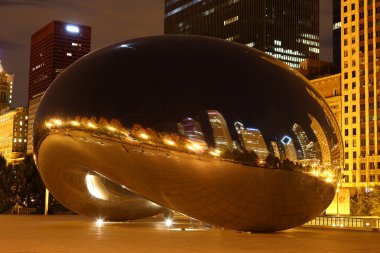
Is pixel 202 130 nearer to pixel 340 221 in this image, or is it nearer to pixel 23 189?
pixel 340 221

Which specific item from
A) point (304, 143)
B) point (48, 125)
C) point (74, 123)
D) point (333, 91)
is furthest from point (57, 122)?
point (333, 91)

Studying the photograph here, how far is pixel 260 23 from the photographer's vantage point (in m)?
164

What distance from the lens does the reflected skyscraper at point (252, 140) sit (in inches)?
600

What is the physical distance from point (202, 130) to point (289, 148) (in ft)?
7.61

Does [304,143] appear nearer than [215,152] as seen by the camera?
No

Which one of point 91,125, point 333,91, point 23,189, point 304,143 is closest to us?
point 304,143

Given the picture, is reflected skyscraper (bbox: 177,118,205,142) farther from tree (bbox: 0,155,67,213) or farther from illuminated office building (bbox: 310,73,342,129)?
illuminated office building (bbox: 310,73,342,129)

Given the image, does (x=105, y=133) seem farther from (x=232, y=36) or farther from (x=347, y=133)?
(x=232, y=36)

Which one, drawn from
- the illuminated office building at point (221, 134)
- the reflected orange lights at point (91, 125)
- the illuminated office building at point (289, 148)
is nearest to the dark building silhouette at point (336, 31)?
the illuminated office building at point (289, 148)

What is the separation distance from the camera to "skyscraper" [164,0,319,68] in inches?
6476

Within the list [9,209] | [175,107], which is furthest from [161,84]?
[9,209]

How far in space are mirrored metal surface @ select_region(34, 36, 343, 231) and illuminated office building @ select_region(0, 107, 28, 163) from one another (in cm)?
17944

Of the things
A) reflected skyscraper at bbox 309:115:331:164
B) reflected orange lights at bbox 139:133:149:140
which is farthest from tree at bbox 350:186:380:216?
reflected orange lights at bbox 139:133:149:140

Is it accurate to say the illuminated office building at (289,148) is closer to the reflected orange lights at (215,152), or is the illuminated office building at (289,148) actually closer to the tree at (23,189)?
the reflected orange lights at (215,152)
